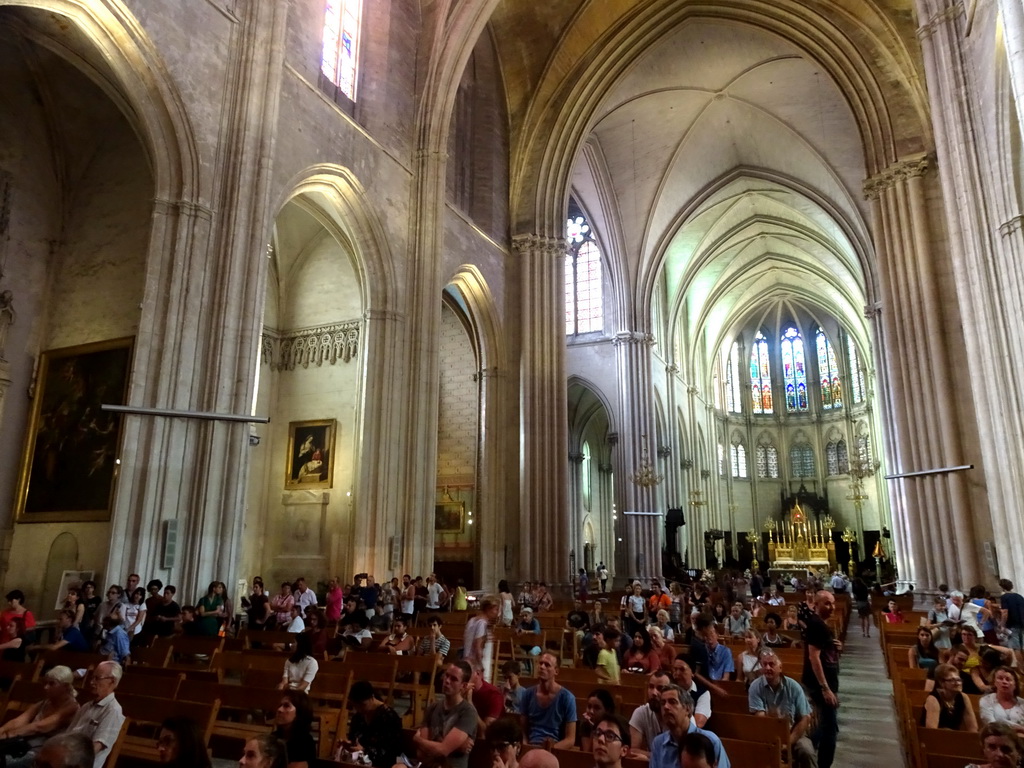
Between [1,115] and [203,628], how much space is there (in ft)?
34.3

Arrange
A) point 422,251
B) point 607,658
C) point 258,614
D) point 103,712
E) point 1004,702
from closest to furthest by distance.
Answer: point 103,712
point 1004,702
point 607,658
point 258,614
point 422,251

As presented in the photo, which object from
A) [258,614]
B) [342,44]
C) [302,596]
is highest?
[342,44]

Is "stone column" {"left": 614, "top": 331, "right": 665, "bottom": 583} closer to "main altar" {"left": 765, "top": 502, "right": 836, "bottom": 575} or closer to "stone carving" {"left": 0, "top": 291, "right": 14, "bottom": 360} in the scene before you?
"main altar" {"left": 765, "top": 502, "right": 836, "bottom": 575}

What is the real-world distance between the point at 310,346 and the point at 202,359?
7.11 metres

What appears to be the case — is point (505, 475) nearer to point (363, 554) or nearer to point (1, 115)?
point (363, 554)

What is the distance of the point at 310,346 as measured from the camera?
18109 mm

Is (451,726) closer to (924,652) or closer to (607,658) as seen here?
(607,658)

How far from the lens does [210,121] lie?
11.7 meters

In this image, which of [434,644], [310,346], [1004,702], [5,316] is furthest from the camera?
[310,346]

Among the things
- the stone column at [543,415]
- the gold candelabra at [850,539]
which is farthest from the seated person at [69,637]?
the gold candelabra at [850,539]

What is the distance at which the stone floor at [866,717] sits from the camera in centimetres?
636

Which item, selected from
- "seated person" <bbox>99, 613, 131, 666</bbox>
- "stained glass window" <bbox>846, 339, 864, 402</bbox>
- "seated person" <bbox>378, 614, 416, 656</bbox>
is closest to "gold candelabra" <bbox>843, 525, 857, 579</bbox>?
"stained glass window" <bbox>846, 339, 864, 402</bbox>

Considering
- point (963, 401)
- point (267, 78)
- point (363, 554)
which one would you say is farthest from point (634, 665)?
point (963, 401)

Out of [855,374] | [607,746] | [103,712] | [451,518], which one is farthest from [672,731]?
[855,374]
